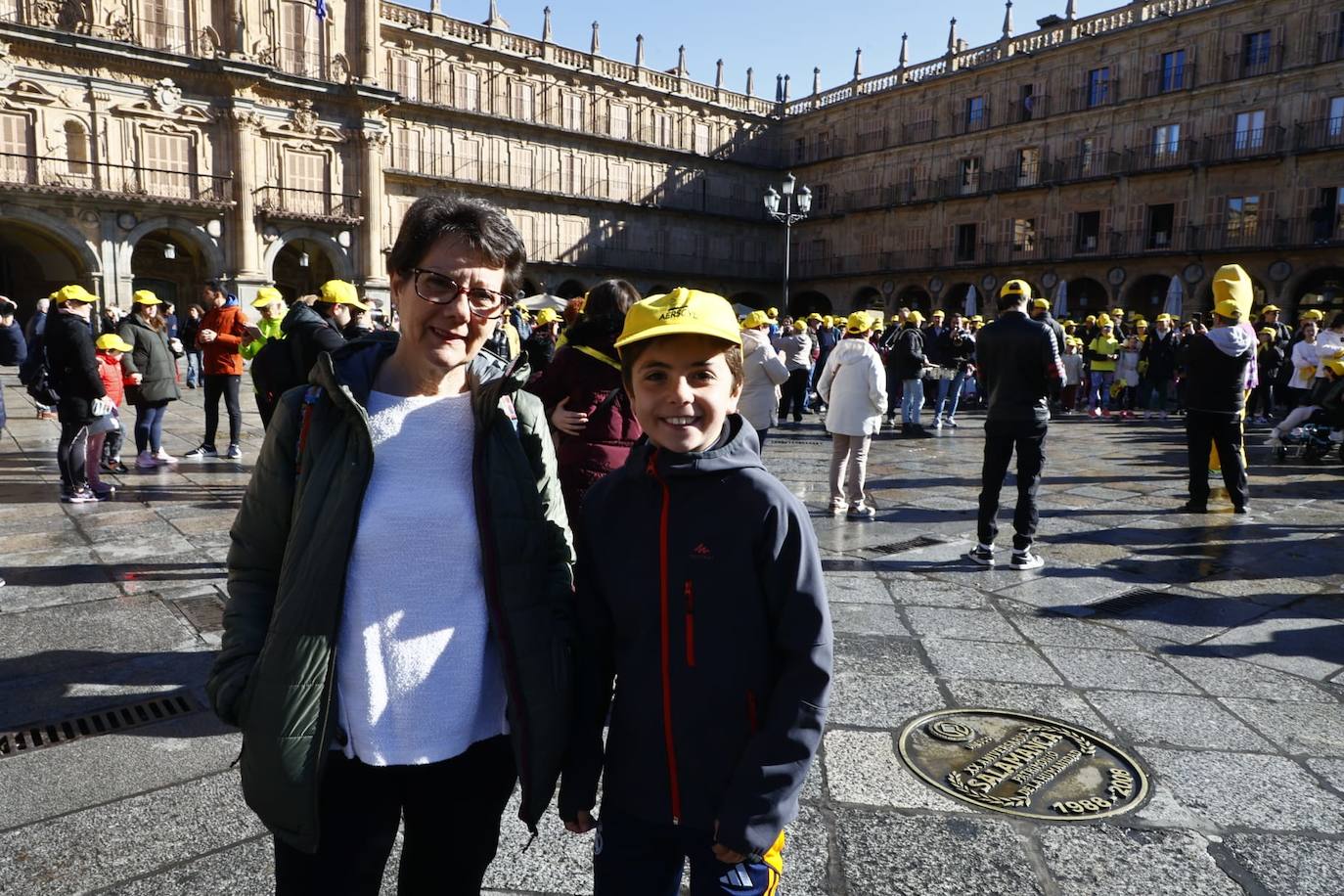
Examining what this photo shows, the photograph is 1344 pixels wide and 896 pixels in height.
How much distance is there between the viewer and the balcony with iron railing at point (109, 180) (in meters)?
22.8

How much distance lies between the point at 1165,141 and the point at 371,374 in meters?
33.0

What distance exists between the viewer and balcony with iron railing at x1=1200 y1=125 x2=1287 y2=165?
26047mm

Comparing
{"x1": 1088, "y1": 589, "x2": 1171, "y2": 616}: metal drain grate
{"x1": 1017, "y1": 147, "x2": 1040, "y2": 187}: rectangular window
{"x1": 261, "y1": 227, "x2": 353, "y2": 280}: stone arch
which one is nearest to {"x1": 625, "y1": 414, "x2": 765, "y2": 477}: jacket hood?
{"x1": 1088, "y1": 589, "x2": 1171, "y2": 616}: metal drain grate

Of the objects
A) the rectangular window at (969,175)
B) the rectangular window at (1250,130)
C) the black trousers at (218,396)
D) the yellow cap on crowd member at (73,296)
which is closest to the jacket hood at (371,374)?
the yellow cap on crowd member at (73,296)

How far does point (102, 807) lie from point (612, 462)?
184 cm

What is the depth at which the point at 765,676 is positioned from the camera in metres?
1.56

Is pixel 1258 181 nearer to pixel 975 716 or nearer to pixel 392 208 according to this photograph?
pixel 392 208

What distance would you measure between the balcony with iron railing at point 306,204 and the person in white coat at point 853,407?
23.7 m

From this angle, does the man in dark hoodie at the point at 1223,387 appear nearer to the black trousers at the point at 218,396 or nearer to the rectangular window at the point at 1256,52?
the black trousers at the point at 218,396

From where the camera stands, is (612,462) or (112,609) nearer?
(612,462)

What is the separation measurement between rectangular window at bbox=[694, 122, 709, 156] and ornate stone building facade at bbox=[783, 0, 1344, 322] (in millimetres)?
4493

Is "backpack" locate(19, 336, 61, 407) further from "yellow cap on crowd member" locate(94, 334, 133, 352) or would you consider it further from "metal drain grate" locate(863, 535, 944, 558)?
"metal drain grate" locate(863, 535, 944, 558)

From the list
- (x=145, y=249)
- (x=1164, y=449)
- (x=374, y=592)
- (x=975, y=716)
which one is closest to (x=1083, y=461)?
(x=1164, y=449)

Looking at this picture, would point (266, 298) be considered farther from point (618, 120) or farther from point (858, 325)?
point (618, 120)
